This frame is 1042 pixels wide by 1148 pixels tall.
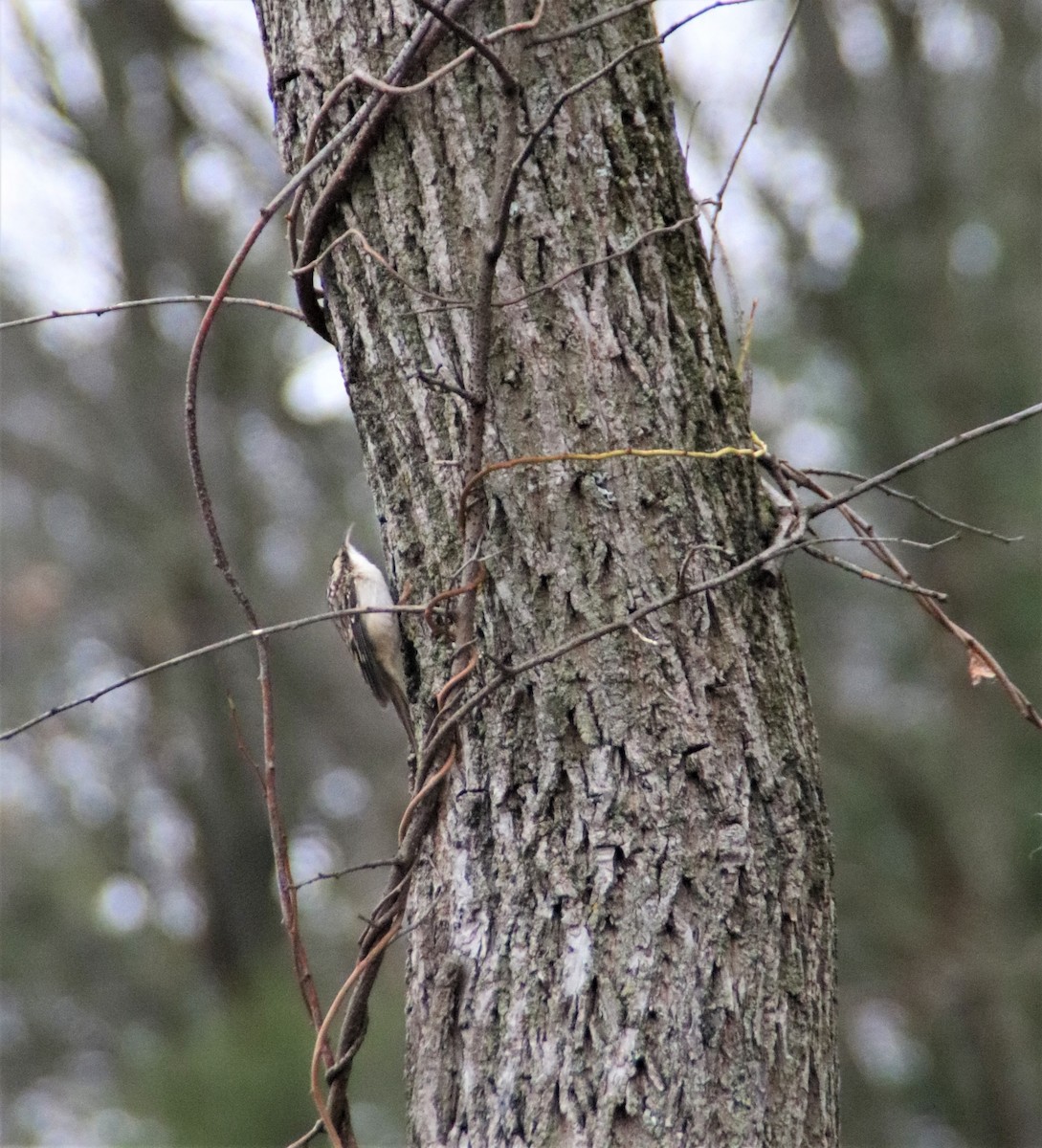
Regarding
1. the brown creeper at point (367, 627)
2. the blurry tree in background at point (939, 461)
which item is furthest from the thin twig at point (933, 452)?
the blurry tree in background at point (939, 461)

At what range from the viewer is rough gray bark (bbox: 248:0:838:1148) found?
183 centimetres

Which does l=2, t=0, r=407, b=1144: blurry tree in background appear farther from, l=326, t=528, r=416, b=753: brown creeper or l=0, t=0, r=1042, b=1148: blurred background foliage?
l=326, t=528, r=416, b=753: brown creeper

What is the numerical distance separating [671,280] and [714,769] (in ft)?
→ 2.41

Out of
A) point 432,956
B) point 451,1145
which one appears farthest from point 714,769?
point 451,1145

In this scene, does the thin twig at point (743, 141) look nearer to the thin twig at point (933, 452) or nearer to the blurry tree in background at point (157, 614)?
the thin twig at point (933, 452)

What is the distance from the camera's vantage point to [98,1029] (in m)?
13.4

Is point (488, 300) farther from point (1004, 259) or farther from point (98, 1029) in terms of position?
point (98, 1029)

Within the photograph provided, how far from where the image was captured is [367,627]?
353 cm

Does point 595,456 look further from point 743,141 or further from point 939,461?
point 939,461

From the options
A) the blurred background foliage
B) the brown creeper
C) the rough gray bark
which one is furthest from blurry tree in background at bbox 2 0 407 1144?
the rough gray bark

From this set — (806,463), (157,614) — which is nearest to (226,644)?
(806,463)

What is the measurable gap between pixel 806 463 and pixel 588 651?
587 cm

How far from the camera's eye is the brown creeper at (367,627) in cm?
344

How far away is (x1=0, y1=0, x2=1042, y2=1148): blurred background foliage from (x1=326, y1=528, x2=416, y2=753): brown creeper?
11.5 feet
